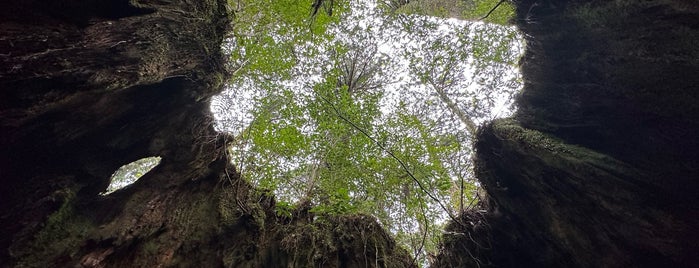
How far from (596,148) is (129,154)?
9.95 meters

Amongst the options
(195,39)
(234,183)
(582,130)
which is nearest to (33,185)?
(234,183)

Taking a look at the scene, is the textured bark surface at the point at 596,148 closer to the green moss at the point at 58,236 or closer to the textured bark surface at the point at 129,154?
the textured bark surface at the point at 129,154

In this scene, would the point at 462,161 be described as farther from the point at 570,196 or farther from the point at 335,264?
the point at 335,264

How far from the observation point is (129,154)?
20.4 feet

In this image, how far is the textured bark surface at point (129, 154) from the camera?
4.11 m

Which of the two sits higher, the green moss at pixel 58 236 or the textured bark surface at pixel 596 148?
the green moss at pixel 58 236

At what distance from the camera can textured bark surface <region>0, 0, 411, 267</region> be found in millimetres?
4109

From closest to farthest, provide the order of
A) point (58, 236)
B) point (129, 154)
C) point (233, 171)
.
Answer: point (58, 236) < point (129, 154) < point (233, 171)

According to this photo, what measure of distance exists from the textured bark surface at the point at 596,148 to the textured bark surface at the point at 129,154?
9.56 feet

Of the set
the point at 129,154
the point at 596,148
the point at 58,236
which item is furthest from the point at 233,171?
the point at 596,148

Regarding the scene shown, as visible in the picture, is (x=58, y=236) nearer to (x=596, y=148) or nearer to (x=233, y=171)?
(x=233, y=171)

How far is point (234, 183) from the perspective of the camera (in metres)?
6.64

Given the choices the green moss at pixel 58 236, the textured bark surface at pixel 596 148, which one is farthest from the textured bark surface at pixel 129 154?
the textured bark surface at pixel 596 148

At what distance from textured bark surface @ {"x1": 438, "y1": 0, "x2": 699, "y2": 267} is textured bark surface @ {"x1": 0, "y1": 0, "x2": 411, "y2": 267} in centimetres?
291
